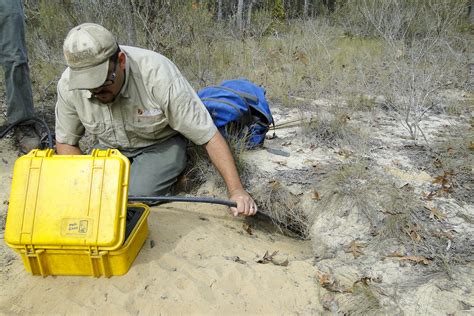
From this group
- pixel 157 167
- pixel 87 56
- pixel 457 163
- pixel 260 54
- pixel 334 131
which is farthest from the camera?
pixel 260 54

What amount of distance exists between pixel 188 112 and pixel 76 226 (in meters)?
1.14

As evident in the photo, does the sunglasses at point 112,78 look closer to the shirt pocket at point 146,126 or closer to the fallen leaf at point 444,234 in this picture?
the shirt pocket at point 146,126

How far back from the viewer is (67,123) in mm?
2918

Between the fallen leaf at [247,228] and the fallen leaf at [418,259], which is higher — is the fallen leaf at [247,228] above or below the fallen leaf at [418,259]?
below

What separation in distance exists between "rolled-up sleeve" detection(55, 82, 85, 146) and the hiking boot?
0.88m

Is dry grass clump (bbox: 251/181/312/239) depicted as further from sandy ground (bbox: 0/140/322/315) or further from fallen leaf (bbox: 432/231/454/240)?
fallen leaf (bbox: 432/231/454/240)

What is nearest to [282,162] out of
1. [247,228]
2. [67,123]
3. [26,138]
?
[247,228]

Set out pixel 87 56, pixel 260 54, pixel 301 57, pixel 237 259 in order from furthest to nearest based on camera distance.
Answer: pixel 260 54
pixel 301 57
pixel 237 259
pixel 87 56

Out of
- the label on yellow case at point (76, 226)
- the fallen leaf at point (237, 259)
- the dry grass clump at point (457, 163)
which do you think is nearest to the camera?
the label on yellow case at point (76, 226)

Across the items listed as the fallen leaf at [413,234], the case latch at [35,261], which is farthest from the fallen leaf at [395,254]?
the case latch at [35,261]

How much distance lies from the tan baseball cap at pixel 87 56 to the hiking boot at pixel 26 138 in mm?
1706

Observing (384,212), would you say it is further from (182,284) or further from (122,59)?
(122,59)

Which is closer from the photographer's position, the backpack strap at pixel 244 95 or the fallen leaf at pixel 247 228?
the fallen leaf at pixel 247 228

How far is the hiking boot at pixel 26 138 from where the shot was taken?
3.70m
